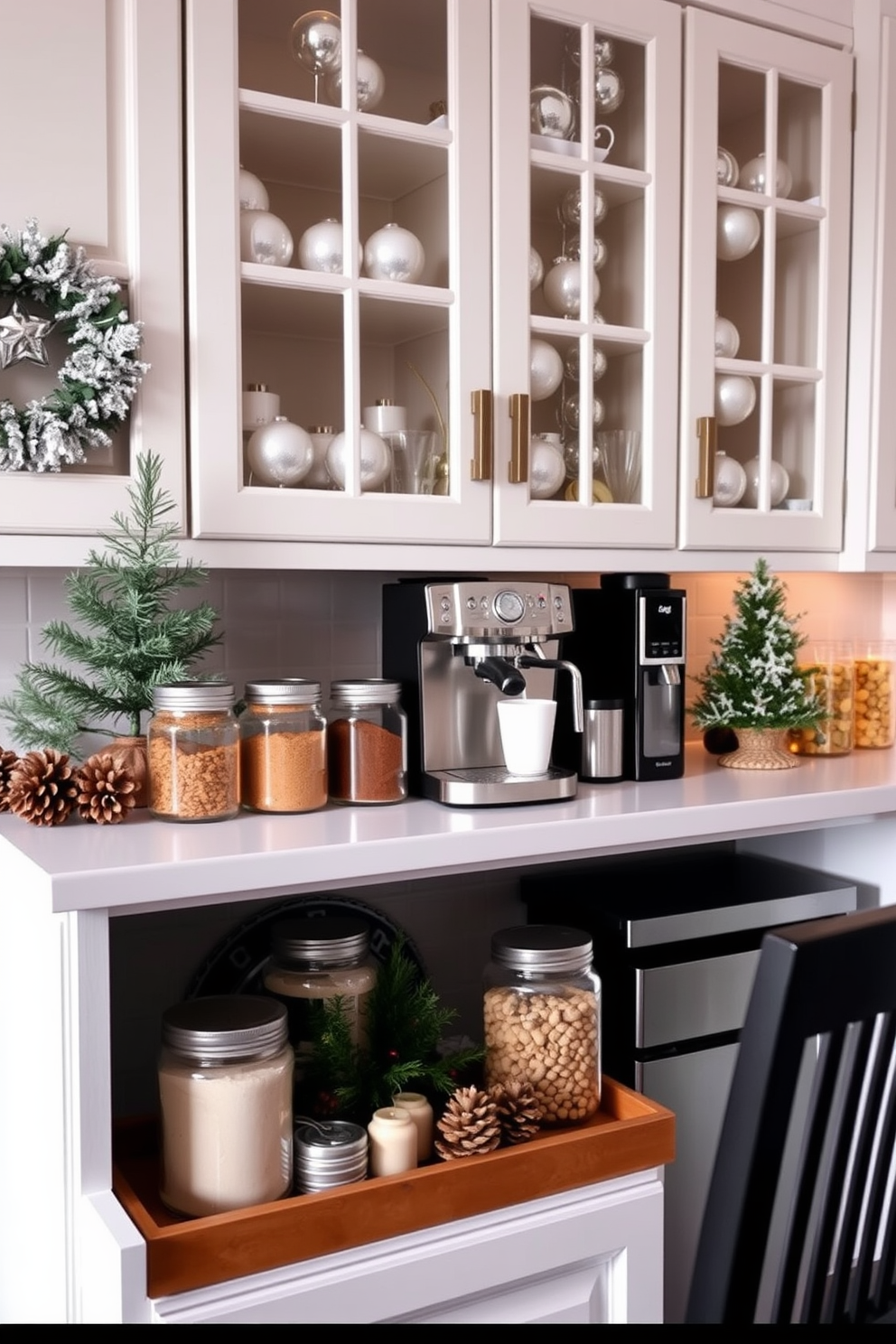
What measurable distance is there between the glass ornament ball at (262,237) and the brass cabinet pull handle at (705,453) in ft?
2.36

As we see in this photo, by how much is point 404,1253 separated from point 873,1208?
1.80 feet

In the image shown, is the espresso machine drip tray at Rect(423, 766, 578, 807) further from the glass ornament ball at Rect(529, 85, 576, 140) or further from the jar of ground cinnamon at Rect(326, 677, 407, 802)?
the glass ornament ball at Rect(529, 85, 576, 140)

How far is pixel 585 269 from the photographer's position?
5.93 ft

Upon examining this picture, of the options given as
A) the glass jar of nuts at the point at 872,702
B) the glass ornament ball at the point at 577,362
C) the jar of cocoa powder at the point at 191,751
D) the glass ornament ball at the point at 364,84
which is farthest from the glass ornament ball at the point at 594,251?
the glass jar of nuts at the point at 872,702

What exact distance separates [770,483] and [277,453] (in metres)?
0.88

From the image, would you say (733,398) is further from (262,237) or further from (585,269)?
(262,237)

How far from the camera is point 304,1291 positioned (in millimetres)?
1229

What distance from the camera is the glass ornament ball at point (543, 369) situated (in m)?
1.77

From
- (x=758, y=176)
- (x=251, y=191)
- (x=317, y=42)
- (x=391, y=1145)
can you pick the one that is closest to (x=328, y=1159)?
(x=391, y=1145)

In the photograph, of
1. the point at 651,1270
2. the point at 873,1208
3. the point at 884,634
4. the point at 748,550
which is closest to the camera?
the point at 873,1208

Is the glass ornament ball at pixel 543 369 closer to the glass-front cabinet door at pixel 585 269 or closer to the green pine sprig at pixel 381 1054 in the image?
the glass-front cabinet door at pixel 585 269

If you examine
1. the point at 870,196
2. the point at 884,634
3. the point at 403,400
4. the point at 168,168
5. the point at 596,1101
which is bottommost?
the point at 596,1101

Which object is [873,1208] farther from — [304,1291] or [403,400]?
[403,400]

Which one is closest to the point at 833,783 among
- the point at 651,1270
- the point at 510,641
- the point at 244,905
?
the point at 510,641
